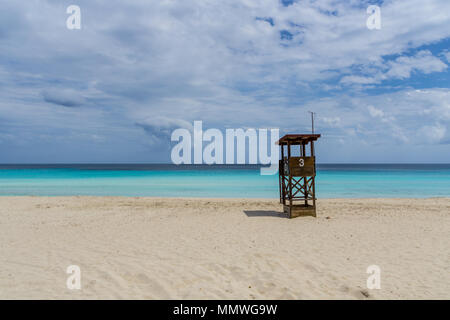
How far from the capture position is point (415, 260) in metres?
7.31

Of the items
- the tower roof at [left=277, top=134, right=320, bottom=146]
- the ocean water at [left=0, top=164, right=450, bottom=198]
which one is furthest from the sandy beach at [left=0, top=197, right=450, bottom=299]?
the ocean water at [left=0, top=164, right=450, bottom=198]

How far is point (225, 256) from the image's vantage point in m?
7.59

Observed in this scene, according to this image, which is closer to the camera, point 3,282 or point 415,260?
point 3,282

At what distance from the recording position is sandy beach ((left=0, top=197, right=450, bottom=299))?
558 centimetres

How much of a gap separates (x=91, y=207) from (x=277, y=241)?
12142mm

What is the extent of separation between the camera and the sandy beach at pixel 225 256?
→ 18.3ft
